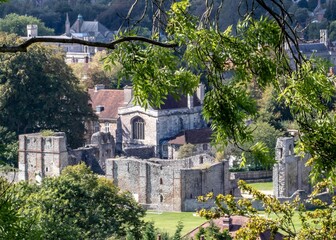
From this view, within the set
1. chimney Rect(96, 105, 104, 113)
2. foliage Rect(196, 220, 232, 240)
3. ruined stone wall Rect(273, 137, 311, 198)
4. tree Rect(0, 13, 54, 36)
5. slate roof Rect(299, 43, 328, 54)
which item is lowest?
foliage Rect(196, 220, 232, 240)

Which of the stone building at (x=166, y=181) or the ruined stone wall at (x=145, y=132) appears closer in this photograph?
the stone building at (x=166, y=181)

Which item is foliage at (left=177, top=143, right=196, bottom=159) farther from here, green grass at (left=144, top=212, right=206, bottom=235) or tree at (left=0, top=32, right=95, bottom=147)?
green grass at (left=144, top=212, right=206, bottom=235)

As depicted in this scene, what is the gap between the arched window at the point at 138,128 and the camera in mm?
61875

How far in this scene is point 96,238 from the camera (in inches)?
1268

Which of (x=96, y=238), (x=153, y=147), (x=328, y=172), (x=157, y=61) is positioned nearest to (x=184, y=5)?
(x=157, y=61)

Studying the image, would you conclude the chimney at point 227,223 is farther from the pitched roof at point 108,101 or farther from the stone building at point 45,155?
the pitched roof at point 108,101

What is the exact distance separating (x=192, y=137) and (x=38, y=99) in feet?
20.0

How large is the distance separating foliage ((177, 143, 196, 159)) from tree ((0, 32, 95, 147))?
385 centimetres

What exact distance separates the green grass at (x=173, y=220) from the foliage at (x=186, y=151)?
9.65 metres

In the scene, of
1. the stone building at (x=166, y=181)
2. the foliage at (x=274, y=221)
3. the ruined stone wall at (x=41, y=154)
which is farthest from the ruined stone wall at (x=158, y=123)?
the foliage at (x=274, y=221)

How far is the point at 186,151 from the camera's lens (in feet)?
190

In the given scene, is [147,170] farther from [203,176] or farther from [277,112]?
[277,112]

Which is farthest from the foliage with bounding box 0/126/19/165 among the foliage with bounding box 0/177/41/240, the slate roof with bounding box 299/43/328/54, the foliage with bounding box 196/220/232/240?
the foliage with bounding box 0/177/41/240

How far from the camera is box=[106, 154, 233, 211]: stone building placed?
1956 inches
